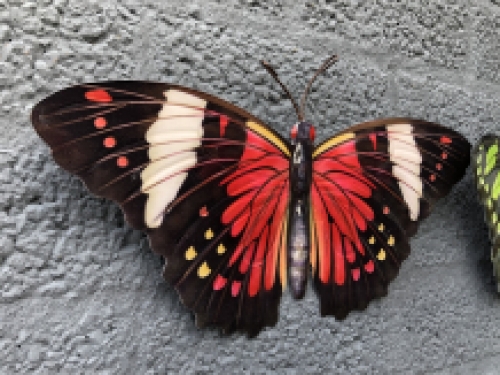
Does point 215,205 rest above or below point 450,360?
above

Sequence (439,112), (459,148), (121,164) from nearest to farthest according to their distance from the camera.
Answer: (121,164) < (459,148) < (439,112)

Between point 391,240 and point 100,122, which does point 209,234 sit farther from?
point 391,240

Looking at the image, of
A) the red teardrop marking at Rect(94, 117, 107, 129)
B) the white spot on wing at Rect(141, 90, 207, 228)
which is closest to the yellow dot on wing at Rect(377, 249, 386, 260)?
the white spot on wing at Rect(141, 90, 207, 228)

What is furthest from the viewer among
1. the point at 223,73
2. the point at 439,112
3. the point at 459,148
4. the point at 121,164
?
the point at 439,112

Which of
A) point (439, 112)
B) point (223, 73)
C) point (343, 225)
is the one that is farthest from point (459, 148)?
point (223, 73)

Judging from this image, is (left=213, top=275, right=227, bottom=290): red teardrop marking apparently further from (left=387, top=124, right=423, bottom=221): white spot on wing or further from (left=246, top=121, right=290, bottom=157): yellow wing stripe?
(left=387, top=124, right=423, bottom=221): white spot on wing

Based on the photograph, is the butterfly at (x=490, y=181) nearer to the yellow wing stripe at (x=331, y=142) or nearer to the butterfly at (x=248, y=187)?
the butterfly at (x=248, y=187)

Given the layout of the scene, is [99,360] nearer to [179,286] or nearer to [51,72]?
[179,286]
